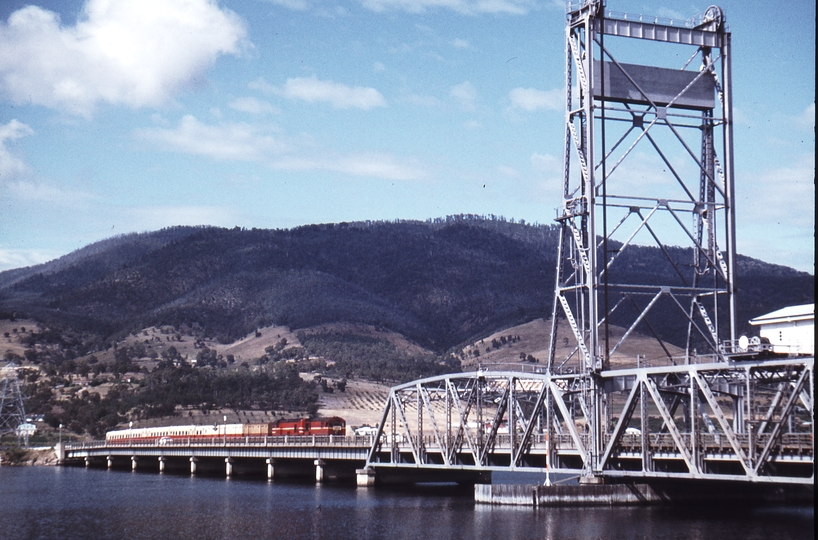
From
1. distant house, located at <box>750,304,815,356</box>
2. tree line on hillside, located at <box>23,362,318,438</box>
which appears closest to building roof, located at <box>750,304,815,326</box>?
distant house, located at <box>750,304,815,356</box>

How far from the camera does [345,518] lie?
57.1 metres

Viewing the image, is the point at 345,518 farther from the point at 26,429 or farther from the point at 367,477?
the point at 26,429

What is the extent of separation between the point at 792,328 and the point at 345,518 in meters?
25.3

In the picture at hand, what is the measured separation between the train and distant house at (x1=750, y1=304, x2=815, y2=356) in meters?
48.6

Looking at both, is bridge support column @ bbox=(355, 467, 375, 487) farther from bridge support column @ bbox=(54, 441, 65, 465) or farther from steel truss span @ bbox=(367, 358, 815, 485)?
bridge support column @ bbox=(54, 441, 65, 465)

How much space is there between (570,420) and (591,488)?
12.0 ft

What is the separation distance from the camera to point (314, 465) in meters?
96.3

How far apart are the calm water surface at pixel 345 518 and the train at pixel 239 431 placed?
55.8 feet

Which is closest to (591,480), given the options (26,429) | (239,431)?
(239,431)

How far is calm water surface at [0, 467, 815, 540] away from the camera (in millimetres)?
48750

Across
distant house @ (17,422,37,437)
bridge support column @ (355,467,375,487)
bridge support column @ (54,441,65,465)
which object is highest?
bridge support column @ (355,467,375,487)

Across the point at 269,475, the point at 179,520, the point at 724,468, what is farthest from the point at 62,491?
the point at 724,468

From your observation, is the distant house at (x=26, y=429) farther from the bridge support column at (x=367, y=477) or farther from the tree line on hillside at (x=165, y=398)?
the bridge support column at (x=367, y=477)

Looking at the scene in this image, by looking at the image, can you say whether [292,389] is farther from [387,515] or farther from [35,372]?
[387,515]
